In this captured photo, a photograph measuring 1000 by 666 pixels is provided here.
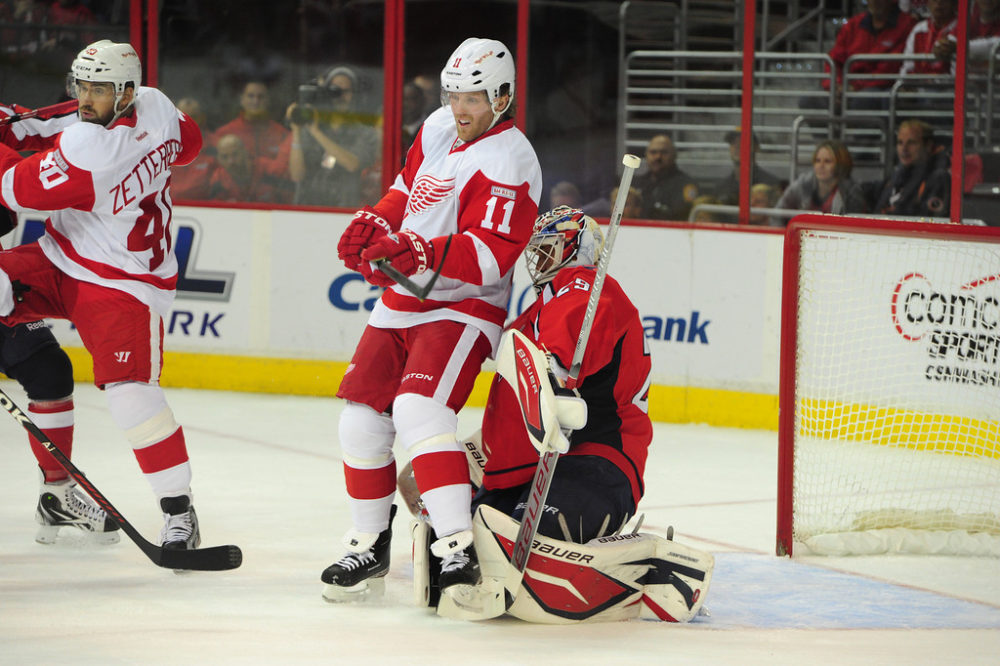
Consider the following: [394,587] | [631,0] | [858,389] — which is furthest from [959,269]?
[394,587]

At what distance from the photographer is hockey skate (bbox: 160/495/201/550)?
11.6 ft

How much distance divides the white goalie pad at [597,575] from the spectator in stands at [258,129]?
3.92 m

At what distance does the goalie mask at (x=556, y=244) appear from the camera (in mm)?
3176

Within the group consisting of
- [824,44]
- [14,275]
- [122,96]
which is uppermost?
[824,44]

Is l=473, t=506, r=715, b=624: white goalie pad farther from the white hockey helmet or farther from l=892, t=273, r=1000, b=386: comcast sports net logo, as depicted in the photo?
l=892, t=273, r=1000, b=386: comcast sports net logo

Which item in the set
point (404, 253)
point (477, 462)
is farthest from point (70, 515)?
point (404, 253)

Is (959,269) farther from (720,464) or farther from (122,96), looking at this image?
(122,96)

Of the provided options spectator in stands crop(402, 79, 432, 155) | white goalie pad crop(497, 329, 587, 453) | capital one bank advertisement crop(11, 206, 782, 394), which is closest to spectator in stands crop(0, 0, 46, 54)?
capital one bank advertisement crop(11, 206, 782, 394)

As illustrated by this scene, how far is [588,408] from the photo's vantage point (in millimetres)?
3217

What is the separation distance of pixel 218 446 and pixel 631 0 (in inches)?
104

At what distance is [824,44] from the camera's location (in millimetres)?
6176

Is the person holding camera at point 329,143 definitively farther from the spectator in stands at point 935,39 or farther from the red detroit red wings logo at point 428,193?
the red detroit red wings logo at point 428,193

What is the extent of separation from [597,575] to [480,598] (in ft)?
0.81

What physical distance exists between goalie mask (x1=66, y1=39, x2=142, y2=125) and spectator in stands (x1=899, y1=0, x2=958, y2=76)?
11.4 feet
